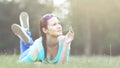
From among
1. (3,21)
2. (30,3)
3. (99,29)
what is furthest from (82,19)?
(3,21)

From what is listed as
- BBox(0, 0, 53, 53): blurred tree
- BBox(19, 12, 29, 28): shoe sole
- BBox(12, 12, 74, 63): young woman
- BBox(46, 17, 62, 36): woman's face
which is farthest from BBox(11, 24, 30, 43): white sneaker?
BBox(0, 0, 53, 53): blurred tree

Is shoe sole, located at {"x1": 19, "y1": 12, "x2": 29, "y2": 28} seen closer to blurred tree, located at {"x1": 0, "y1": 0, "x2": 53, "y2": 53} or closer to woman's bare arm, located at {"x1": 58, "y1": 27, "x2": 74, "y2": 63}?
woman's bare arm, located at {"x1": 58, "y1": 27, "x2": 74, "y2": 63}

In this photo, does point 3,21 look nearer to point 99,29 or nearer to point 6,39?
point 6,39

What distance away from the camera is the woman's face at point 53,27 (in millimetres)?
5466

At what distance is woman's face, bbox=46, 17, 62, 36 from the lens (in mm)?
5466

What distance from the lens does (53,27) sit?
5.55 m

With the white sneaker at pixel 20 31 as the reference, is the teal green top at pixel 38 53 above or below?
below

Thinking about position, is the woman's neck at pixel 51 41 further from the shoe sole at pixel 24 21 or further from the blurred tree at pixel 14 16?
the blurred tree at pixel 14 16

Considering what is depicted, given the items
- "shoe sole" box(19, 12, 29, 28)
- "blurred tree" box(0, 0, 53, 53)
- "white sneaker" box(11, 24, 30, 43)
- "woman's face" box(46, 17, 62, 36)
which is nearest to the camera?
"woman's face" box(46, 17, 62, 36)

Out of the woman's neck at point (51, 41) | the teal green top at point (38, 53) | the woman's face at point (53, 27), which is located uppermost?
the woman's face at point (53, 27)

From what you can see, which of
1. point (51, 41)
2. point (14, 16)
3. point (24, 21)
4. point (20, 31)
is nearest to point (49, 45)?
point (51, 41)

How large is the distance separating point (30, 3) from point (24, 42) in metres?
18.1

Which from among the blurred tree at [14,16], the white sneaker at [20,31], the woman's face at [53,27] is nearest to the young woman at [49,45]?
the woman's face at [53,27]

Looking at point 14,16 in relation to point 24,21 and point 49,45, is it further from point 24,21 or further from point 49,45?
point 49,45
